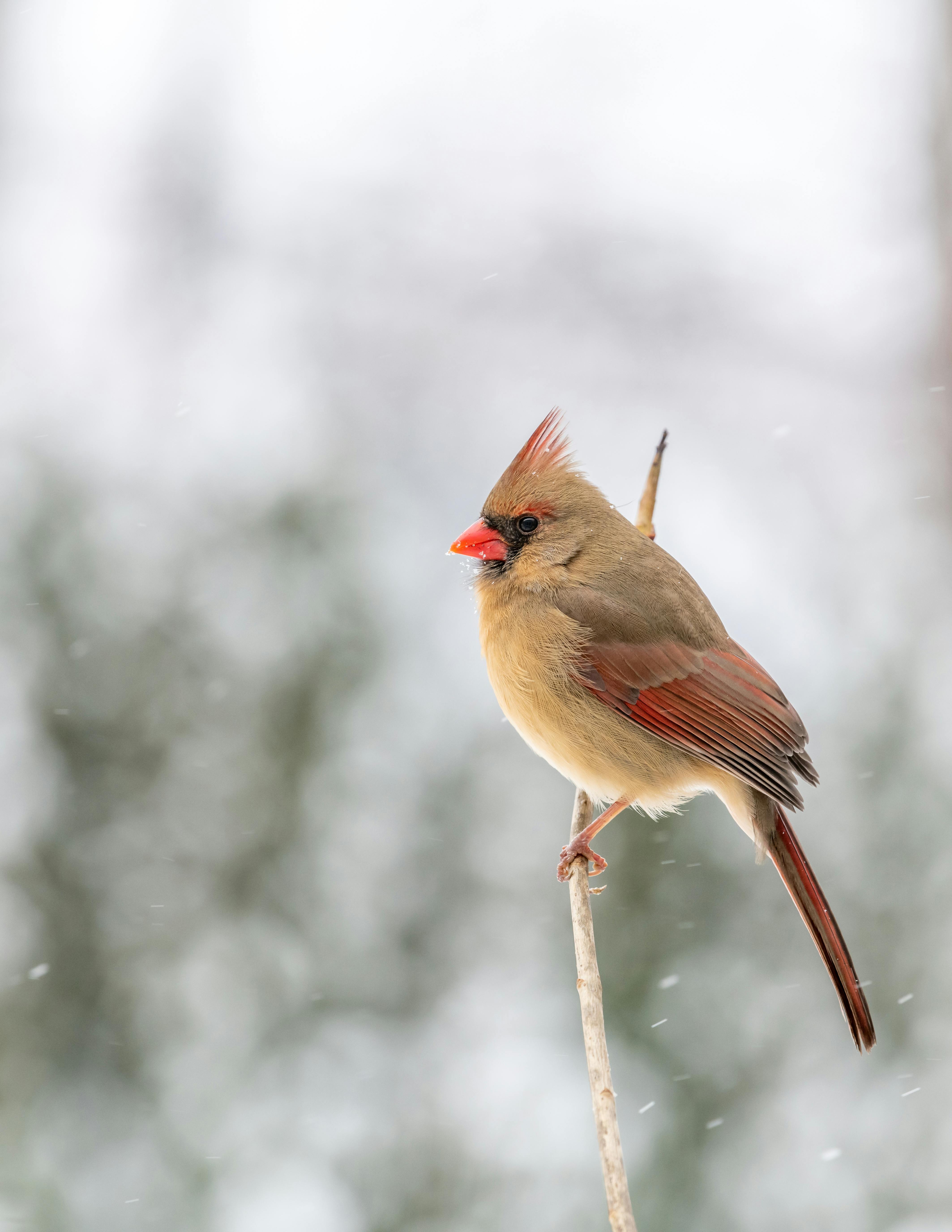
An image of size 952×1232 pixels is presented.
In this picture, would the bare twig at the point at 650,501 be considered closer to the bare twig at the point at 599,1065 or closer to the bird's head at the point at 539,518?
the bird's head at the point at 539,518

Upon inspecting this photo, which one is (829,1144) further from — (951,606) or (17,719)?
(17,719)

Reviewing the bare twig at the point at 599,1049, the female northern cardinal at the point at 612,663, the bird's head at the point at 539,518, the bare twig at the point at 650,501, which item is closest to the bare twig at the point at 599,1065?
the bare twig at the point at 599,1049

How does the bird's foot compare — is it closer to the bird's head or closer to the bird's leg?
the bird's leg

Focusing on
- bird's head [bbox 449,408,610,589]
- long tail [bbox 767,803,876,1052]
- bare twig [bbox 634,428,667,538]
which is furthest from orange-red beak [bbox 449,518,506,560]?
long tail [bbox 767,803,876,1052]

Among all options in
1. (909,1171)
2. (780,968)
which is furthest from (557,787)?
(909,1171)

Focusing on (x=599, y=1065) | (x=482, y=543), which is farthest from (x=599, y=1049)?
(x=482, y=543)

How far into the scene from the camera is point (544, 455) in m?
1.72

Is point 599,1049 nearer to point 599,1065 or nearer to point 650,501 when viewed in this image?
point 599,1065

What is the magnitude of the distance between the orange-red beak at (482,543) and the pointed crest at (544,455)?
0.09 m

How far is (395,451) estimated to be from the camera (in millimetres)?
3885

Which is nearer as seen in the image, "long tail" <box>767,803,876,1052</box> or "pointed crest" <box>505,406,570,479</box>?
"long tail" <box>767,803,876,1052</box>

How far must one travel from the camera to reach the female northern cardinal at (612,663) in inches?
67.0

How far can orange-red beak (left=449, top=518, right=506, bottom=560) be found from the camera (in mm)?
1736

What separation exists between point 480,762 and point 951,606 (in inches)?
59.1
